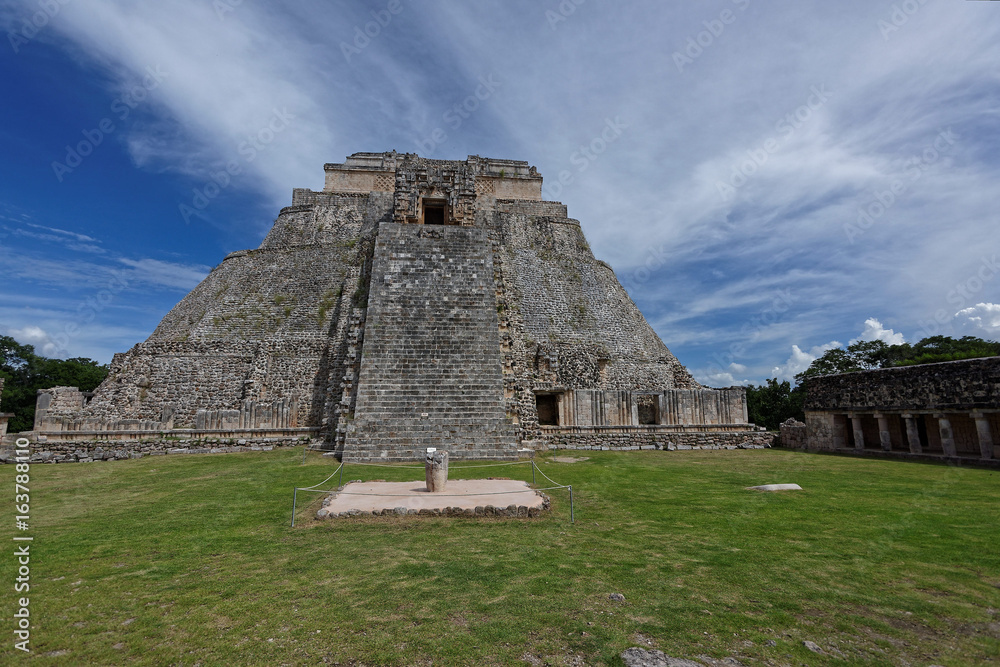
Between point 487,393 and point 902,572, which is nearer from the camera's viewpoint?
point 902,572

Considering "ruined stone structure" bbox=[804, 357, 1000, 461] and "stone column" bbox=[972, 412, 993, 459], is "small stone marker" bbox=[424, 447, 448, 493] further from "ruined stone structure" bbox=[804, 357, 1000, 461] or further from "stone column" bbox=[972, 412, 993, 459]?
"stone column" bbox=[972, 412, 993, 459]

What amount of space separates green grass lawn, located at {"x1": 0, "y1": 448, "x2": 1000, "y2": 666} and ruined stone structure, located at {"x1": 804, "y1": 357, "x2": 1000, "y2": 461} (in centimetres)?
547

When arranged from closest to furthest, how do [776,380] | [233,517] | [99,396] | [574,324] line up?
1. [233,517]
2. [99,396]
3. [574,324]
4. [776,380]

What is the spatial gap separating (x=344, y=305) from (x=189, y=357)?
6.59 m

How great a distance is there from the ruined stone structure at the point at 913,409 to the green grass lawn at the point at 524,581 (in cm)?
547

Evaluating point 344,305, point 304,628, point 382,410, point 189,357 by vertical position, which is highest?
point 344,305

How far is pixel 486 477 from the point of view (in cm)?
920

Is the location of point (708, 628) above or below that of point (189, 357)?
below

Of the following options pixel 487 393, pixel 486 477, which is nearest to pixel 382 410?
pixel 487 393

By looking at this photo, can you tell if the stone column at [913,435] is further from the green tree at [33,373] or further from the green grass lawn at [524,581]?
the green tree at [33,373]

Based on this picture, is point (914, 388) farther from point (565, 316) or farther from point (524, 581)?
point (524, 581)

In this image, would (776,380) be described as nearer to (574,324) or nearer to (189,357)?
(574,324)

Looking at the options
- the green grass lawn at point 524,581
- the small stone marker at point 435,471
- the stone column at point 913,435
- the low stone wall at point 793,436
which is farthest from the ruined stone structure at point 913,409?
the small stone marker at point 435,471

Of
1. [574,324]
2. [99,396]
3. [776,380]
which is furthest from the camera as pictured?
[776,380]
